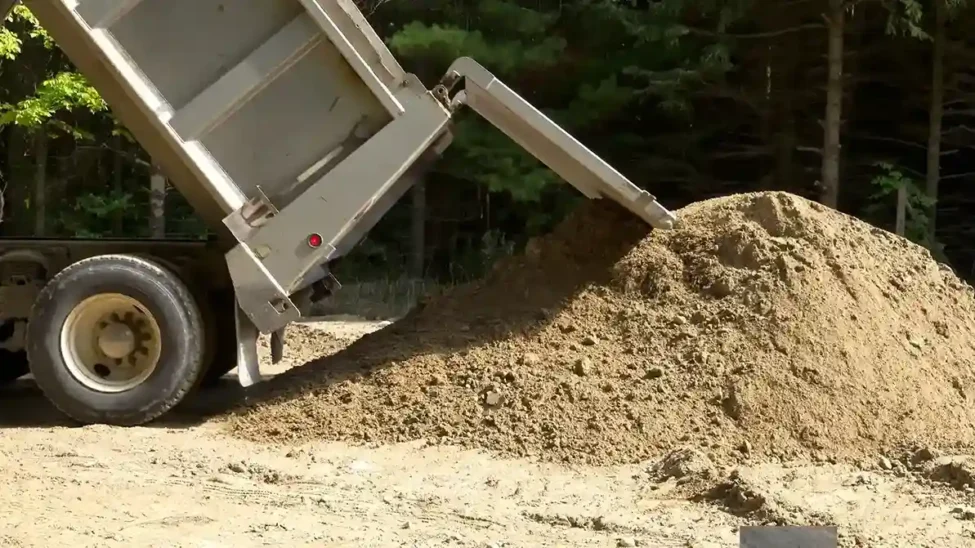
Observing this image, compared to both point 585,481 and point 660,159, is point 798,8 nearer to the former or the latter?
point 660,159

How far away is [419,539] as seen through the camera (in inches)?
162

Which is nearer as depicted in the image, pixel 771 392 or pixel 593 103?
pixel 771 392

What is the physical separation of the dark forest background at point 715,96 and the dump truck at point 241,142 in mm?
7427

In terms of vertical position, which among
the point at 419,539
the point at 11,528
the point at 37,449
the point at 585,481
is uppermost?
the point at 37,449

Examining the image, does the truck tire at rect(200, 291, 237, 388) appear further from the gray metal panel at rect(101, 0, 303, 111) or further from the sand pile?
the gray metal panel at rect(101, 0, 303, 111)

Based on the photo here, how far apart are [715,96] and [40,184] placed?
12.1 m

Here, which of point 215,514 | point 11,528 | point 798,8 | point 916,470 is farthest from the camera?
point 798,8

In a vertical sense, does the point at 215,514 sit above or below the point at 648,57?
below

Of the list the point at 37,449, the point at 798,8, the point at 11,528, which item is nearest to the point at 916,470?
the point at 11,528

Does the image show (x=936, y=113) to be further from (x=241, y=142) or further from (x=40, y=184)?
(x=40, y=184)

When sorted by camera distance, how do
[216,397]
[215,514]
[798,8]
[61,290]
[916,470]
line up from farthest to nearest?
[798,8] → [216,397] → [61,290] → [916,470] → [215,514]

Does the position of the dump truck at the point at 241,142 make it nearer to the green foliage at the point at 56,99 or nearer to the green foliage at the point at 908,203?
the green foliage at the point at 56,99

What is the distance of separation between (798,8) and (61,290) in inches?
435

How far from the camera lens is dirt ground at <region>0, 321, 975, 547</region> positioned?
4.16 m
